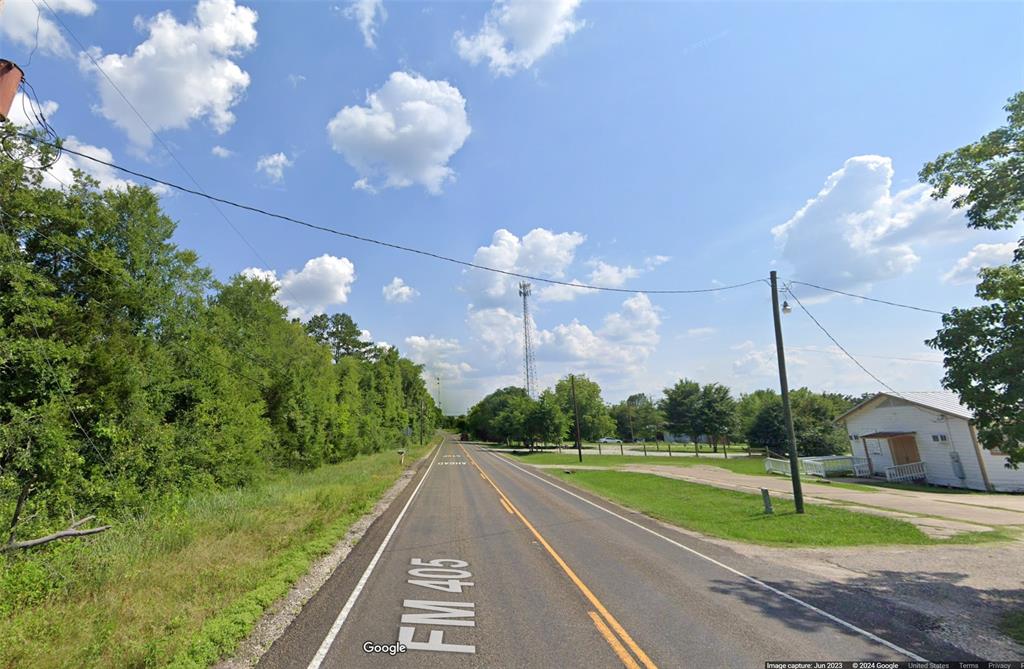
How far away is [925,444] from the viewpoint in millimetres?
27125

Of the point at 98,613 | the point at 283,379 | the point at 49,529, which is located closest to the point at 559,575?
the point at 98,613

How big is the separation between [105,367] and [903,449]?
4291 centimetres

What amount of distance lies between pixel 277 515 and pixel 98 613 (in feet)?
25.4

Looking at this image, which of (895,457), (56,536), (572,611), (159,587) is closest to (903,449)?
(895,457)

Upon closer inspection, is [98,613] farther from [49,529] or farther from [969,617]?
[969,617]

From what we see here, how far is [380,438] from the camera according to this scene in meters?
53.7

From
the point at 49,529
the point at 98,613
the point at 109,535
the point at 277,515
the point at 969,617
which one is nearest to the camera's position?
the point at 98,613

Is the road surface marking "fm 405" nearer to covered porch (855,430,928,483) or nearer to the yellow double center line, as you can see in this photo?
the yellow double center line

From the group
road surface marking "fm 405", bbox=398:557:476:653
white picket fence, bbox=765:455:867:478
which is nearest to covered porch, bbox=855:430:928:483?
white picket fence, bbox=765:455:867:478

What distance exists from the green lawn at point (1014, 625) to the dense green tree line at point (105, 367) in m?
14.1

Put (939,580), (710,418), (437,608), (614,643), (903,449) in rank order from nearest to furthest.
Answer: (614,643), (437,608), (939,580), (903,449), (710,418)

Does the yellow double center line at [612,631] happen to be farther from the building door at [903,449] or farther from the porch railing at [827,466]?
the building door at [903,449]

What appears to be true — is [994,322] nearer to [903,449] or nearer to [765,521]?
[765,521]

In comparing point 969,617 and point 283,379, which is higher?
point 283,379
